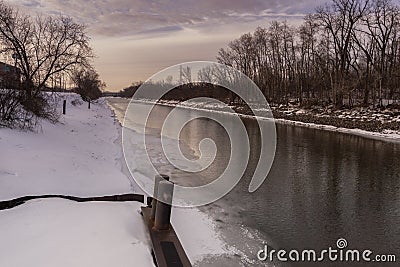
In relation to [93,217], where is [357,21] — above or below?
above

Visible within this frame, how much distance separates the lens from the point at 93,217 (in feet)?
17.1

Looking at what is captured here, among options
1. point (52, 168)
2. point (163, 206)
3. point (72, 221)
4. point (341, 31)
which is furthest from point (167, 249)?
point (341, 31)

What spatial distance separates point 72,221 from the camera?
499 cm

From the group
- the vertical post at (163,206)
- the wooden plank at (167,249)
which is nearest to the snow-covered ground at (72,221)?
the wooden plank at (167,249)

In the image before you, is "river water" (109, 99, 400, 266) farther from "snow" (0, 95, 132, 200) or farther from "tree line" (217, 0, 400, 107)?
"tree line" (217, 0, 400, 107)

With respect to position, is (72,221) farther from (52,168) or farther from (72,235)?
(52,168)

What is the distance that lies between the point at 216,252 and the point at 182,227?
1.12m

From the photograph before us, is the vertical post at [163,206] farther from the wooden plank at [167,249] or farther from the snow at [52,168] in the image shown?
the snow at [52,168]

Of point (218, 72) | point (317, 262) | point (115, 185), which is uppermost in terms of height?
point (218, 72)

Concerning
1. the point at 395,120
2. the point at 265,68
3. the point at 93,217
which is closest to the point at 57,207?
the point at 93,217

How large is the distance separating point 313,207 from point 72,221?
17.9ft

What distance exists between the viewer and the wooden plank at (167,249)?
13.3 feet

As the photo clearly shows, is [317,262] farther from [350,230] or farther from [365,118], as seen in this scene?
[365,118]

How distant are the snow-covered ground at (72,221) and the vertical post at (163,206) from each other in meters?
0.28
